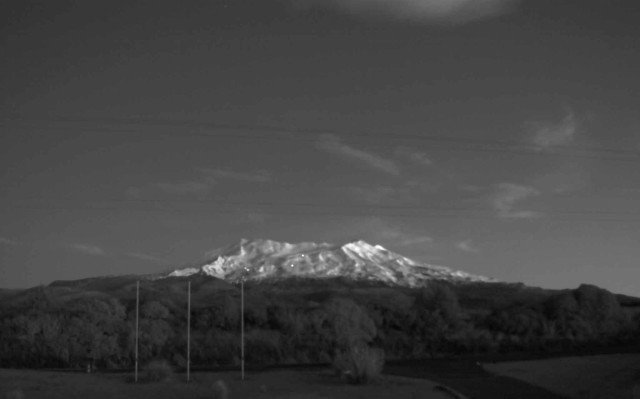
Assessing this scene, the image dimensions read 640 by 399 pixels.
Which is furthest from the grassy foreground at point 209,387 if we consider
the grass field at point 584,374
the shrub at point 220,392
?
the grass field at point 584,374

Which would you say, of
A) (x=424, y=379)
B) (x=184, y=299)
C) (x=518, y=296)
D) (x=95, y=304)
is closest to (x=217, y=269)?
(x=518, y=296)

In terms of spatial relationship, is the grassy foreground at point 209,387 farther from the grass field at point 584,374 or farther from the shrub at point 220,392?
the grass field at point 584,374

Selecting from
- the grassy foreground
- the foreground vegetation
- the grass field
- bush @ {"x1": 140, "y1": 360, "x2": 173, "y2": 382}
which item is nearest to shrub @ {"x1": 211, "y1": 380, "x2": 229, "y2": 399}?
the grassy foreground

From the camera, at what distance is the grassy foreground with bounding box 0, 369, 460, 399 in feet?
104

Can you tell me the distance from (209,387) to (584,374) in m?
14.3

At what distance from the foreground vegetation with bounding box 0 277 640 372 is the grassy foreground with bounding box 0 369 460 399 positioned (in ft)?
32.9

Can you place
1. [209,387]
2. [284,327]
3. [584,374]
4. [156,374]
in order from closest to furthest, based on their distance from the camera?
[209,387], [156,374], [584,374], [284,327]

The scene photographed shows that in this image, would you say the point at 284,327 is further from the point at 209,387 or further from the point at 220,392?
the point at 220,392

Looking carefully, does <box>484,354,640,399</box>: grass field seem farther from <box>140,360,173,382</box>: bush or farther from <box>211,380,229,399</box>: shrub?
<box>140,360,173,382</box>: bush

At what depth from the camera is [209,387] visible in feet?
112

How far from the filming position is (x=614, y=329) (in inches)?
2462

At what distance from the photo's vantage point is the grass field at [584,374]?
102ft

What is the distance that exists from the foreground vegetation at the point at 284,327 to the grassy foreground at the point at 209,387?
10.0 m

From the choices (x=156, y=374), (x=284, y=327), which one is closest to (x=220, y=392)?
(x=156, y=374)
